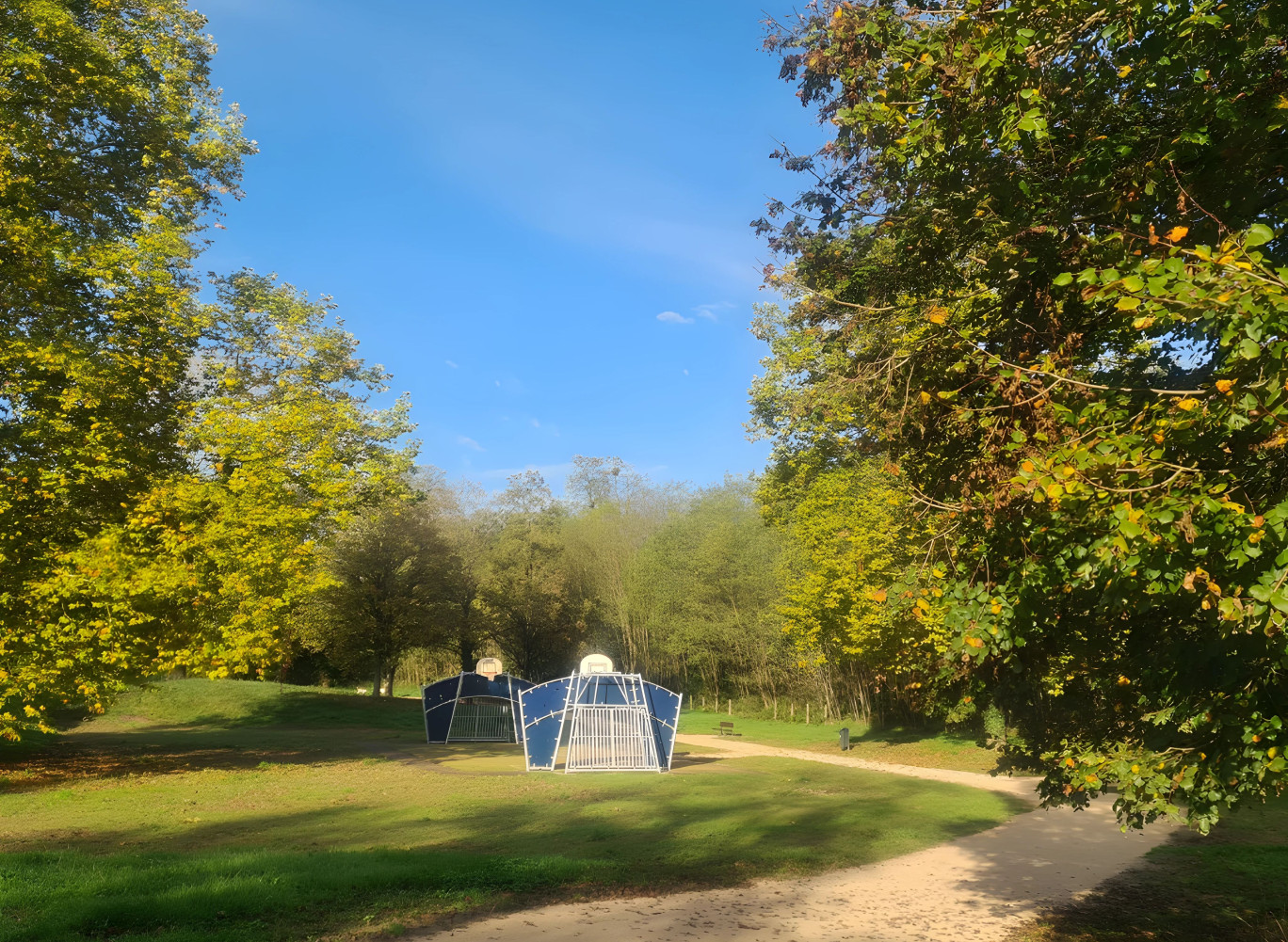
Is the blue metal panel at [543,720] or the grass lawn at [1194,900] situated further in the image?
the blue metal panel at [543,720]

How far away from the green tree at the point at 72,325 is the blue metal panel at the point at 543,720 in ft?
27.5

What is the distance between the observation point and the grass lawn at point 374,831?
640cm

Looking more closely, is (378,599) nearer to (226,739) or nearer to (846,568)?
(226,739)

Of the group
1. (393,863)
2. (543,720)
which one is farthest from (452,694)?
(393,863)

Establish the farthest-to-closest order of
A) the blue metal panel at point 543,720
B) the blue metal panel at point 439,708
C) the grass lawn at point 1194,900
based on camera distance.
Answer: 1. the blue metal panel at point 439,708
2. the blue metal panel at point 543,720
3. the grass lawn at point 1194,900

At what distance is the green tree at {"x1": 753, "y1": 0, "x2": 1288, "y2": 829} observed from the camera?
131 inches

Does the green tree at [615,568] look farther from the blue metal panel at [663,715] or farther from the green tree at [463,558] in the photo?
the blue metal panel at [663,715]

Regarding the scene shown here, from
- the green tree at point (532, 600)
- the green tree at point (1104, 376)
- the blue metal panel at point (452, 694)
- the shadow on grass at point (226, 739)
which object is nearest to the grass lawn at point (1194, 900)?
the green tree at point (1104, 376)

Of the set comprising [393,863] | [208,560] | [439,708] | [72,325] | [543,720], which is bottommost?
[393,863]

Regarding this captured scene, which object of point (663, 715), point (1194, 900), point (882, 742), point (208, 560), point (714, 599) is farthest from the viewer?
point (714, 599)

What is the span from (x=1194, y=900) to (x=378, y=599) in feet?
96.0

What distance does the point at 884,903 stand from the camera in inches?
300

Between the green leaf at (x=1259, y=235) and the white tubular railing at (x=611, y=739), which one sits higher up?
the green leaf at (x=1259, y=235)

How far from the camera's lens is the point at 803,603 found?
22.8 metres
